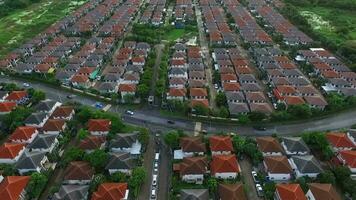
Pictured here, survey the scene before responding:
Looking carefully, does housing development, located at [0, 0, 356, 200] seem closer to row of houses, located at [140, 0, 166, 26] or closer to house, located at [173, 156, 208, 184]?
house, located at [173, 156, 208, 184]

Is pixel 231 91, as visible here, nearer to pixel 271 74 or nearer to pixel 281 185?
pixel 271 74

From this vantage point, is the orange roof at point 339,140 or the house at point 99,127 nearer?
the orange roof at point 339,140

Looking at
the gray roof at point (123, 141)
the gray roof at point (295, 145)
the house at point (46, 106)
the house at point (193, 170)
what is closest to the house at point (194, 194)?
the house at point (193, 170)

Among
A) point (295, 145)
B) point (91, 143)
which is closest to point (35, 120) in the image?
point (91, 143)

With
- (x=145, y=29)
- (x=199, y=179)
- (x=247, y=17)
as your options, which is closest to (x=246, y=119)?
(x=199, y=179)

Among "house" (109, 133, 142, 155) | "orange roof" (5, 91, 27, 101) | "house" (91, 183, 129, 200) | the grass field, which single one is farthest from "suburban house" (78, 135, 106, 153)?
the grass field

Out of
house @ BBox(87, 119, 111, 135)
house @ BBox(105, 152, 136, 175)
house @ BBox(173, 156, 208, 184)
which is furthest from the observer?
house @ BBox(87, 119, 111, 135)

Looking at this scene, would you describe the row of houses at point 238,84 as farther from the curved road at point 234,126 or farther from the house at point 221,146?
the house at point 221,146
